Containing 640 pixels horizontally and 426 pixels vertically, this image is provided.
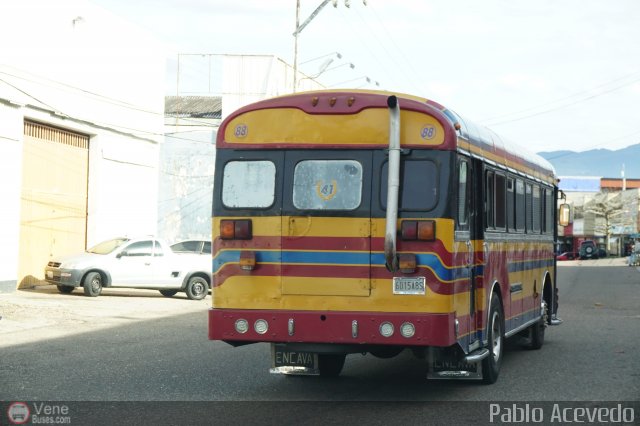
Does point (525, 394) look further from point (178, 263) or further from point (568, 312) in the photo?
point (178, 263)

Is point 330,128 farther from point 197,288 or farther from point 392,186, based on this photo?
point 197,288

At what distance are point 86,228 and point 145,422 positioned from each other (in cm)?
2211

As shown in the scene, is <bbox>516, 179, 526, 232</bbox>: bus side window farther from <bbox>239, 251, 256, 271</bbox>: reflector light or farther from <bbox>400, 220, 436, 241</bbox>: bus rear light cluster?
<bbox>239, 251, 256, 271</bbox>: reflector light

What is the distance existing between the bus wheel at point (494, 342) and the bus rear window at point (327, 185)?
8.48ft

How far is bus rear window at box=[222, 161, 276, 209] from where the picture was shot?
10.1 m

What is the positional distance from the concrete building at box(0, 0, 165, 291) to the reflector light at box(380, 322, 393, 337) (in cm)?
1796

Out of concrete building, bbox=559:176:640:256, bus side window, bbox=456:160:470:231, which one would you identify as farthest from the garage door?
concrete building, bbox=559:176:640:256

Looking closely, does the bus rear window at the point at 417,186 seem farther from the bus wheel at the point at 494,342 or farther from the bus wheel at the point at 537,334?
the bus wheel at the point at 537,334

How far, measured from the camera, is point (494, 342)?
1167 cm

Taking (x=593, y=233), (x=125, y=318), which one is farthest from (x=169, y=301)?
(x=593, y=233)

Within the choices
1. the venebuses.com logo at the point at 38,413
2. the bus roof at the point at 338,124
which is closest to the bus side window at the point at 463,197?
the bus roof at the point at 338,124

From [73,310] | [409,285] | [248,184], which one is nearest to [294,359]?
[409,285]

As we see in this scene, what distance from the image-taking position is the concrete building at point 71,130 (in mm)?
25844

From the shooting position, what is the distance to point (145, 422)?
28.7ft
